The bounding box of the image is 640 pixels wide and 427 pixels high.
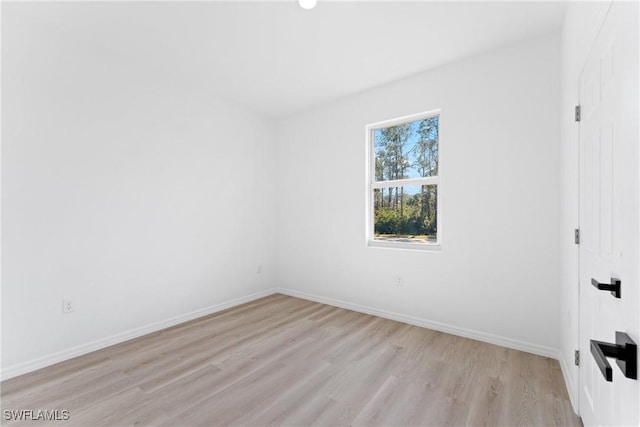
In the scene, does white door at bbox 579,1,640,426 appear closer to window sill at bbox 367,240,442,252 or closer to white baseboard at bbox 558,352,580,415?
white baseboard at bbox 558,352,580,415

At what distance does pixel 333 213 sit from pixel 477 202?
1.74m

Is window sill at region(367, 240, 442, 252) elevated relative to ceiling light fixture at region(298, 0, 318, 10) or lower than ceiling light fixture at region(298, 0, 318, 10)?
lower

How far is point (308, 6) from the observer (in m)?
2.17

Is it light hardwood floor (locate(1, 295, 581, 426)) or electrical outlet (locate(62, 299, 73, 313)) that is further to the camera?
electrical outlet (locate(62, 299, 73, 313))

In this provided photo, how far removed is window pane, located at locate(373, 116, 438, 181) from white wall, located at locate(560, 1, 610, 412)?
114 centimetres

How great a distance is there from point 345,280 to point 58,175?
311 cm

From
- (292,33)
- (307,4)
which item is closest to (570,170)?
(307,4)

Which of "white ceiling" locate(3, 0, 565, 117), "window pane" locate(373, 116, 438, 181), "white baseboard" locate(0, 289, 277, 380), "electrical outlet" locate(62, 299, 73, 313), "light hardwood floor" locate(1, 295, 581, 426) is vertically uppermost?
"white ceiling" locate(3, 0, 565, 117)

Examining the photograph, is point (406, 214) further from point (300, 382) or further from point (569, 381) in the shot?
point (300, 382)

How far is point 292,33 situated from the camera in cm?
250

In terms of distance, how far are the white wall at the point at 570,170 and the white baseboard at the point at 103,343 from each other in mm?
3454

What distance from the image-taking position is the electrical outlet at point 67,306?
2.50 metres

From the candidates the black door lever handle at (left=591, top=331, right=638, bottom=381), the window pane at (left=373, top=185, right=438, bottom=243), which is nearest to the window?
the window pane at (left=373, top=185, right=438, bottom=243)

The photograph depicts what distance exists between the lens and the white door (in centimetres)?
79
